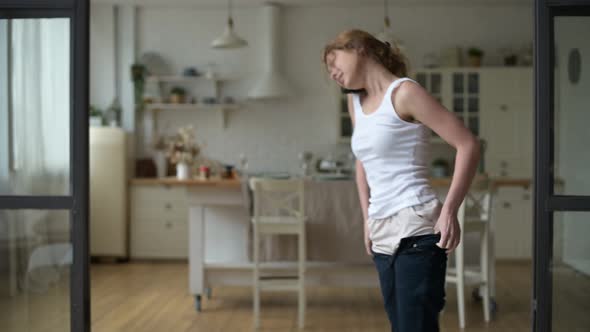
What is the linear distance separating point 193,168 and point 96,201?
1.02m

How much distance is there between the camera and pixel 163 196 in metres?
7.23

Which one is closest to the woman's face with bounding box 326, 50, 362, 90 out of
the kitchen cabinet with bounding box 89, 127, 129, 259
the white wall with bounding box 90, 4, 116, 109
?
the kitchen cabinet with bounding box 89, 127, 129, 259

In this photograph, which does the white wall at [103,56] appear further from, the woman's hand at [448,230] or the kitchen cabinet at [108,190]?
the woman's hand at [448,230]

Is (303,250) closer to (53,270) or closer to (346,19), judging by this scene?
(53,270)

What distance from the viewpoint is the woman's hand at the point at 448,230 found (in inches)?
73.9

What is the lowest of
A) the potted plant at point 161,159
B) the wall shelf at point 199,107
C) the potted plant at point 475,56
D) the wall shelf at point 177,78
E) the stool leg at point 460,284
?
the stool leg at point 460,284

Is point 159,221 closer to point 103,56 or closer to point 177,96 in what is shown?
point 177,96

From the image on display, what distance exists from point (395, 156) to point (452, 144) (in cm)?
16

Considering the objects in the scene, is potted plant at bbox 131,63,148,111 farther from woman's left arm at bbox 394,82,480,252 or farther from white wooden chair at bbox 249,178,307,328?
woman's left arm at bbox 394,82,480,252

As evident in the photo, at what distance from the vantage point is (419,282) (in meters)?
1.92

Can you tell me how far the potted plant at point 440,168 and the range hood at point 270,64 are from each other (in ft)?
5.48

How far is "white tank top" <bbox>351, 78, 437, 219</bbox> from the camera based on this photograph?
6.46 ft

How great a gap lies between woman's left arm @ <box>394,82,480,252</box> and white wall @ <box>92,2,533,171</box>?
18.8ft

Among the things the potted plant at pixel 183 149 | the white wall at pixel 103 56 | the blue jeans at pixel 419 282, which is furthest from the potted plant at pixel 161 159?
the blue jeans at pixel 419 282
